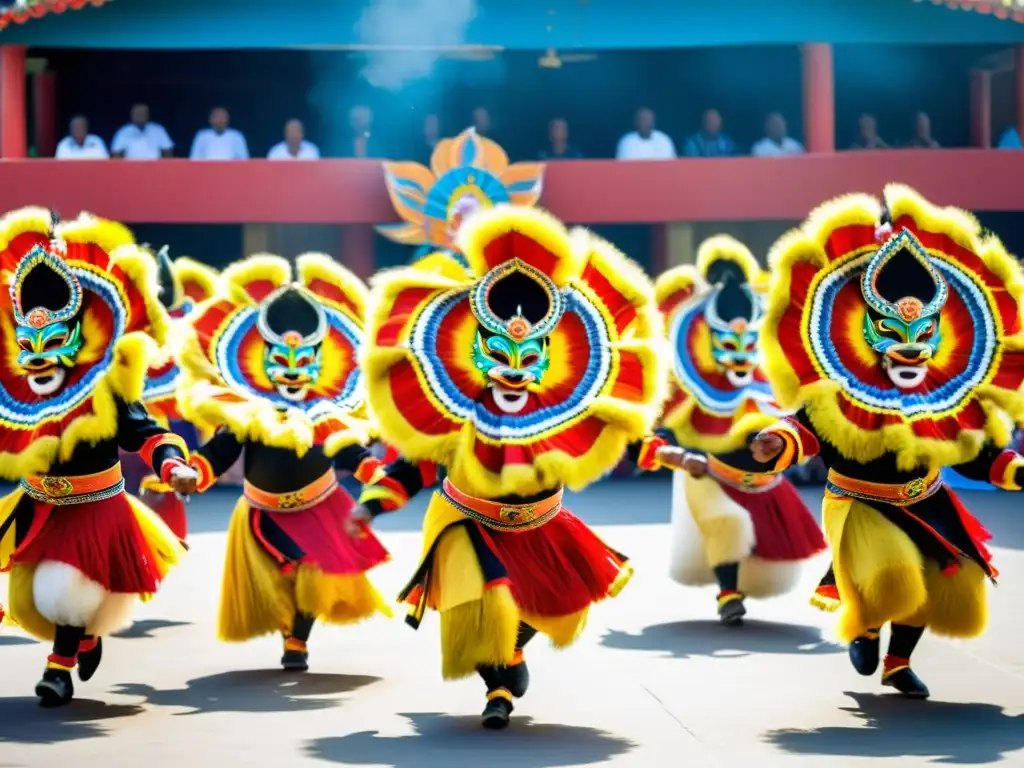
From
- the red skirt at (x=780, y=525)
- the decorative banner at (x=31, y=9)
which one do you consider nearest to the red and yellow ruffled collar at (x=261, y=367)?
the red skirt at (x=780, y=525)

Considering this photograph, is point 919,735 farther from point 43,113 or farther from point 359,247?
point 43,113

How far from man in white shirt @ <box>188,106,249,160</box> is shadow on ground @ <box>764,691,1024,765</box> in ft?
42.7

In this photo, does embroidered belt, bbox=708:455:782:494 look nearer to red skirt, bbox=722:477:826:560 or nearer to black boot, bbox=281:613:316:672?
red skirt, bbox=722:477:826:560

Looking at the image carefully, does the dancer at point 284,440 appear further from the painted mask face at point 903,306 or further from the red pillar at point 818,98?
the red pillar at point 818,98

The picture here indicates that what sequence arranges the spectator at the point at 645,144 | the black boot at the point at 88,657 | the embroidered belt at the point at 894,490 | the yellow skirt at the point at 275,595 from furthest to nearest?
the spectator at the point at 645,144 < the yellow skirt at the point at 275,595 < the black boot at the point at 88,657 < the embroidered belt at the point at 894,490

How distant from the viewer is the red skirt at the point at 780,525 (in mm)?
9148

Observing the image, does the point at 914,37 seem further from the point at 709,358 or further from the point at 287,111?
the point at 709,358

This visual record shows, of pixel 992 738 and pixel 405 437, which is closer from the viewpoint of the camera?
pixel 992 738

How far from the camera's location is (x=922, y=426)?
6.91 meters

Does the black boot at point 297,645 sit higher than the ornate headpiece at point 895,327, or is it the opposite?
the ornate headpiece at point 895,327

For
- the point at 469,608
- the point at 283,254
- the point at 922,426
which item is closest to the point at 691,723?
the point at 469,608

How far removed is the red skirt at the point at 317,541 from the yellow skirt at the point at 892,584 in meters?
2.15

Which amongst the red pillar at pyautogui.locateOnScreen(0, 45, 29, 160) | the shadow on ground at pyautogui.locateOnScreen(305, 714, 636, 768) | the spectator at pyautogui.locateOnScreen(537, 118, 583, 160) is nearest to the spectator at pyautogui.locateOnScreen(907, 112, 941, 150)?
the spectator at pyautogui.locateOnScreen(537, 118, 583, 160)

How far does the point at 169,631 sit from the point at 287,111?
499 inches
